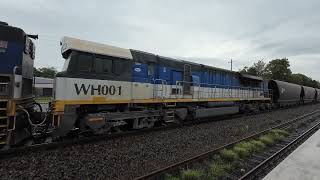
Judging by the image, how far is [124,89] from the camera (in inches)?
457

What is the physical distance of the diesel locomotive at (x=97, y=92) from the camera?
8188 mm

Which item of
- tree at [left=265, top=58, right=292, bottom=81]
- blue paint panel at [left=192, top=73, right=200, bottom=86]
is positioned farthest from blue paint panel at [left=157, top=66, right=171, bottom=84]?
tree at [left=265, top=58, right=292, bottom=81]

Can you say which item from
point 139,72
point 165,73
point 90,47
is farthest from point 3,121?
point 165,73

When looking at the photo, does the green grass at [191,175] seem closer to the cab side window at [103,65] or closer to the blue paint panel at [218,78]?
the cab side window at [103,65]

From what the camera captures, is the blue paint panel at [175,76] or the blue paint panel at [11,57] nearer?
the blue paint panel at [11,57]

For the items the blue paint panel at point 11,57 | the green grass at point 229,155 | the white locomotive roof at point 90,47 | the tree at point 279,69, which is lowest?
the green grass at point 229,155

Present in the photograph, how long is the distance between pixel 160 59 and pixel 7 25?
7.20 m

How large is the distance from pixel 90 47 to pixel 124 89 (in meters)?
2.15

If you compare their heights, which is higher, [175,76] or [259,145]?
[175,76]

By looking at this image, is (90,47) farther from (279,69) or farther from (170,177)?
(279,69)

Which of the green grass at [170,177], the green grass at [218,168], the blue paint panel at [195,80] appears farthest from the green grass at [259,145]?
the blue paint panel at [195,80]

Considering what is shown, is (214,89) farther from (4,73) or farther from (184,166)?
(4,73)

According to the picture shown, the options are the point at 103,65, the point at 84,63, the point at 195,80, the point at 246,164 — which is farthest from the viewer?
the point at 195,80

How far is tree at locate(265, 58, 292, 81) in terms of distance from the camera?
88681mm
